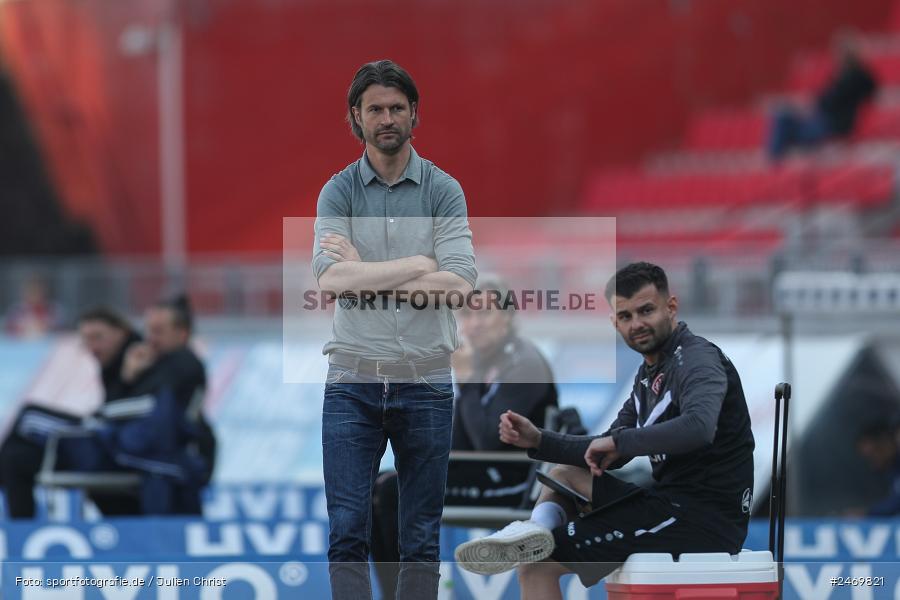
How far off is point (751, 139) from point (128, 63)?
724 centimetres

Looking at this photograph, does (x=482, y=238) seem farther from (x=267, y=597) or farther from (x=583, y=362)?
(x=267, y=597)

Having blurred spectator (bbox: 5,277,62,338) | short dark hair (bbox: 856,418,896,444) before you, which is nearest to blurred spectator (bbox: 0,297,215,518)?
short dark hair (bbox: 856,418,896,444)

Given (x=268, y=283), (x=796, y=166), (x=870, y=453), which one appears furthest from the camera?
(x=796, y=166)

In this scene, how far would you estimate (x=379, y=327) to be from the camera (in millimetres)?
5137

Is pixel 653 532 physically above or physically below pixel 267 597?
above

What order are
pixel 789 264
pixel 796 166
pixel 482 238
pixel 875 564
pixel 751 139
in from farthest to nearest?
pixel 751 139 → pixel 482 238 → pixel 796 166 → pixel 789 264 → pixel 875 564

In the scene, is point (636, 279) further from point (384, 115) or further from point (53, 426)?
point (53, 426)

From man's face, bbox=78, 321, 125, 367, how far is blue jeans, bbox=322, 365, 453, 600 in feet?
14.8

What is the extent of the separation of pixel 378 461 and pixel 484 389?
1.98 m

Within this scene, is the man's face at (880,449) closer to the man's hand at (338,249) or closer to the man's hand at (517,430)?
the man's hand at (517,430)

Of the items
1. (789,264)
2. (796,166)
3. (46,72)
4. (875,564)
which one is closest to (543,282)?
(789,264)

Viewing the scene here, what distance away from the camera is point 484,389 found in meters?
7.18

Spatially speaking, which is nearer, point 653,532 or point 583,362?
point 653,532

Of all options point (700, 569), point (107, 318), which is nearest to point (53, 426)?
point (107, 318)
